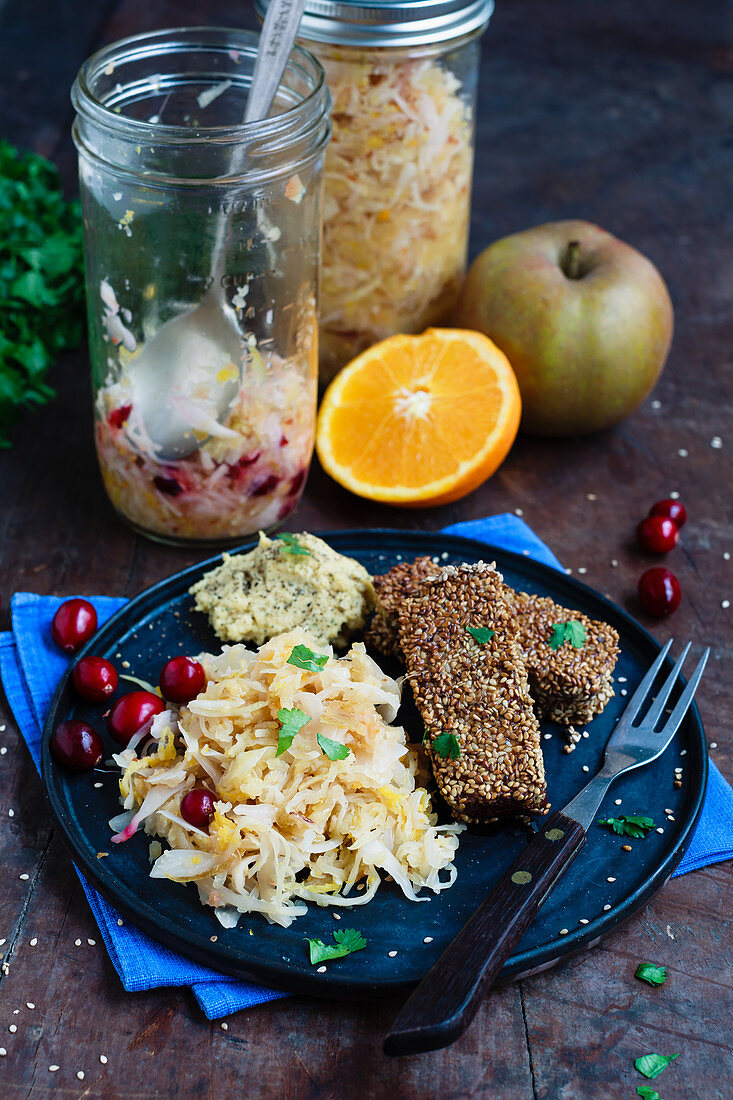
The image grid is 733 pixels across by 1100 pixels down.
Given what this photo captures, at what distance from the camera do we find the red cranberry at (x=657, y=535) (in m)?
2.58

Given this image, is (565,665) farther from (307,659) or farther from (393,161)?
(393,161)

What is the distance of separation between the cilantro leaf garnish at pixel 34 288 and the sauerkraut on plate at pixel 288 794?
1.29m

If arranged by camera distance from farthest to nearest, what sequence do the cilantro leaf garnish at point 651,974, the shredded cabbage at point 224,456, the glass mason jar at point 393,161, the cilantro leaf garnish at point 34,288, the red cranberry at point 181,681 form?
the cilantro leaf garnish at point 34,288 → the glass mason jar at point 393,161 → the shredded cabbage at point 224,456 → the red cranberry at point 181,681 → the cilantro leaf garnish at point 651,974

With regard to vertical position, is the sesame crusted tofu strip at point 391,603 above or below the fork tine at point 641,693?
above

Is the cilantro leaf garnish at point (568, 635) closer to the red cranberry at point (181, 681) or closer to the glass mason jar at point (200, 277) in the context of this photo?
the red cranberry at point (181, 681)

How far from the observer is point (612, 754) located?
76.9 inches

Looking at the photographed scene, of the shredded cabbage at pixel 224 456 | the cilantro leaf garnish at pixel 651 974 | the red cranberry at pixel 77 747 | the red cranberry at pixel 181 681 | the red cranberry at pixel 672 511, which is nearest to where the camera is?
the cilantro leaf garnish at pixel 651 974

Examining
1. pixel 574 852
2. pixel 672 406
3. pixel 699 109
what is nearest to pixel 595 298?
pixel 672 406

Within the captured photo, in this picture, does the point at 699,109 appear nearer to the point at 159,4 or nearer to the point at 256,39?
the point at 159,4

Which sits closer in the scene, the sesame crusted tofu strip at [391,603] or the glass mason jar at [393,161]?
the sesame crusted tofu strip at [391,603]

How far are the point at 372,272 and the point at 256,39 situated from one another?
0.62 metres

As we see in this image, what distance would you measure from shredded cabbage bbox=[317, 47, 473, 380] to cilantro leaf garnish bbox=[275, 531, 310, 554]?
835 millimetres

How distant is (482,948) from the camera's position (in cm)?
155

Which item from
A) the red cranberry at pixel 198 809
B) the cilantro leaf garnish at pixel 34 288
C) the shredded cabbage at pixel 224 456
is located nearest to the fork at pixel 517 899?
the red cranberry at pixel 198 809
